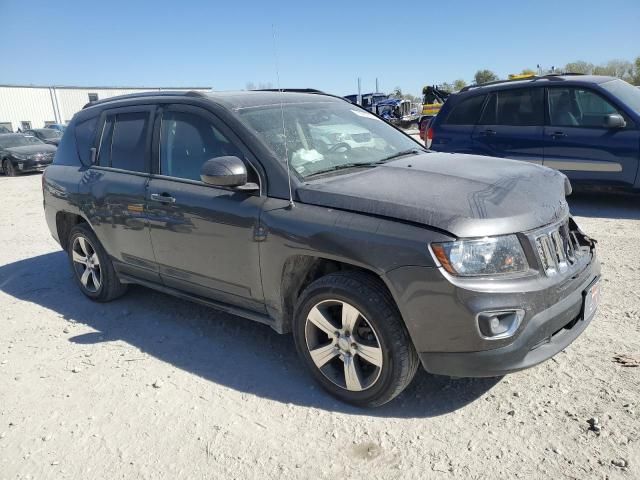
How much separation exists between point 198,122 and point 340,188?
1.34 meters

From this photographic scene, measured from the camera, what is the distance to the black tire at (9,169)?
17.8 metres

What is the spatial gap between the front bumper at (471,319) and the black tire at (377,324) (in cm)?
9

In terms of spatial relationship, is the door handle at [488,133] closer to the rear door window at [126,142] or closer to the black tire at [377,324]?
the rear door window at [126,142]

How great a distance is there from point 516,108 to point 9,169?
17.0m

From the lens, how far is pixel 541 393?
2.99 meters

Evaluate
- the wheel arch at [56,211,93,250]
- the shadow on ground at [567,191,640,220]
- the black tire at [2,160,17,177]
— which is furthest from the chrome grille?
the black tire at [2,160,17,177]

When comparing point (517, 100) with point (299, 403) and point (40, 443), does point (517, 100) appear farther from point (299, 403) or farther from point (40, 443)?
point (40, 443)

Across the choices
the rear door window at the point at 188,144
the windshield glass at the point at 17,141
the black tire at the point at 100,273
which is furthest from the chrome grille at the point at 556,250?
the windshield glass at the point at 17,141

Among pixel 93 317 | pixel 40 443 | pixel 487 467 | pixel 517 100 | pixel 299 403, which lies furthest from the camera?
pixel 517 100

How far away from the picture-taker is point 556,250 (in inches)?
110

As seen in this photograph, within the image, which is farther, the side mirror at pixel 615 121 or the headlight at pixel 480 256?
the side mirror at pixel 615 121

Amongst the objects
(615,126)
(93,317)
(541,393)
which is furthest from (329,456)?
(615,126)

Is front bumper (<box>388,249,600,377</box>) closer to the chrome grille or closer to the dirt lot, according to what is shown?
the chrome grille

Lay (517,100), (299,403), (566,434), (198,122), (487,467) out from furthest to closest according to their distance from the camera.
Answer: (517,100)
(198,122)
(299,403)
(566,434)
(487,467)
